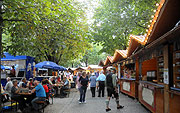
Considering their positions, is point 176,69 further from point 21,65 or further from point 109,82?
point 21,65

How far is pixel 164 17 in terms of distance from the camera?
680 centimetres

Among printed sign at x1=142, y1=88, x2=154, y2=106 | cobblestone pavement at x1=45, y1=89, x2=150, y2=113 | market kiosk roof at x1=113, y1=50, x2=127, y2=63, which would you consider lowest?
cobblestone pavement at x1=45, y1=89, x2=150, y2=113

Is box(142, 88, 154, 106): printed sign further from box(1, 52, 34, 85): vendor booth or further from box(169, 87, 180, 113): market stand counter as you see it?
box(1, 52, 34, 85): vendor booth

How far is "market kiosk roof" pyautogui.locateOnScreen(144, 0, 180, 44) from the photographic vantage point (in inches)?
243

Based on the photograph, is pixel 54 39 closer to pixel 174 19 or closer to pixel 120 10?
pixel 174 19

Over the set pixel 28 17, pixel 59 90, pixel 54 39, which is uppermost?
pixel 28 17

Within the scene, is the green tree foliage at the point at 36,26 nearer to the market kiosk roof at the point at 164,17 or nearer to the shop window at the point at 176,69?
the market kiosk roof at the point at 164,17

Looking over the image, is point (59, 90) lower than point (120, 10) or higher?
lower

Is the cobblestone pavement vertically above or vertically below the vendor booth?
below

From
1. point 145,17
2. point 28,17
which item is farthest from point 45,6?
point 145,17

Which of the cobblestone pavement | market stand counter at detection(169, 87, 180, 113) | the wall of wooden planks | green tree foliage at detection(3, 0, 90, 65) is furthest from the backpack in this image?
the wall of wooden planks

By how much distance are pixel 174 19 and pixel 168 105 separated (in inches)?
130

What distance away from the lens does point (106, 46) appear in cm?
2438

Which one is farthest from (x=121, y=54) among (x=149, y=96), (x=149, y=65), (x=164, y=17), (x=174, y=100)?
(x=174, y=100)
